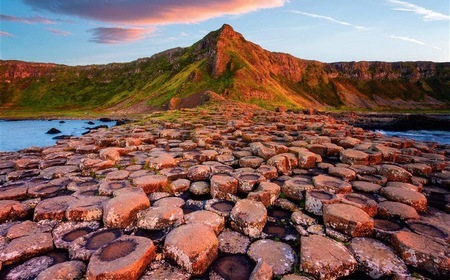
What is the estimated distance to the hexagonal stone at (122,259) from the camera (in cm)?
229

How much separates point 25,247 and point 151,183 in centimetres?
190

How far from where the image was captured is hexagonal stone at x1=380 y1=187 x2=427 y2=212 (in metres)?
3.83

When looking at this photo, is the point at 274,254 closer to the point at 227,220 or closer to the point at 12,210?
the point at 227,220

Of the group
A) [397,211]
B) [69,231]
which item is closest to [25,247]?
[69,231]

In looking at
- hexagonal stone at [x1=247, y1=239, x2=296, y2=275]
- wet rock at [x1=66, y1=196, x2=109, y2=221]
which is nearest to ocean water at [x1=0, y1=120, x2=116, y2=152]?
wet rock at [x1=66, y1=196, x2=109, y2=221]

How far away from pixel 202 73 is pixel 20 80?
126 m

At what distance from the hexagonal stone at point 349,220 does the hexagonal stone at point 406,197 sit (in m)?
1.04

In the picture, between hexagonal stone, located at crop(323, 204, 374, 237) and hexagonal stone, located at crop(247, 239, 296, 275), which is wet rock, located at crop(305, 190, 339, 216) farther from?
hexagonal stone, located at crop(247, 239, 296, 275)

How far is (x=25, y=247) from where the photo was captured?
9.21ft

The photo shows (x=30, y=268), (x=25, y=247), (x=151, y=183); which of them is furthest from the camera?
(x=151, y=183)

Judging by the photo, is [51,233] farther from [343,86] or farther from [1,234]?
[343,86]

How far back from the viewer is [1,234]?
10.2 feet

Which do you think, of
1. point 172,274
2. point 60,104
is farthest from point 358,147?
point 60,104

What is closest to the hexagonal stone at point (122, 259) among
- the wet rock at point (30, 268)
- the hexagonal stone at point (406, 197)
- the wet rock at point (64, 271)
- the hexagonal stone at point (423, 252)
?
the wet rock at point (64, 271)
